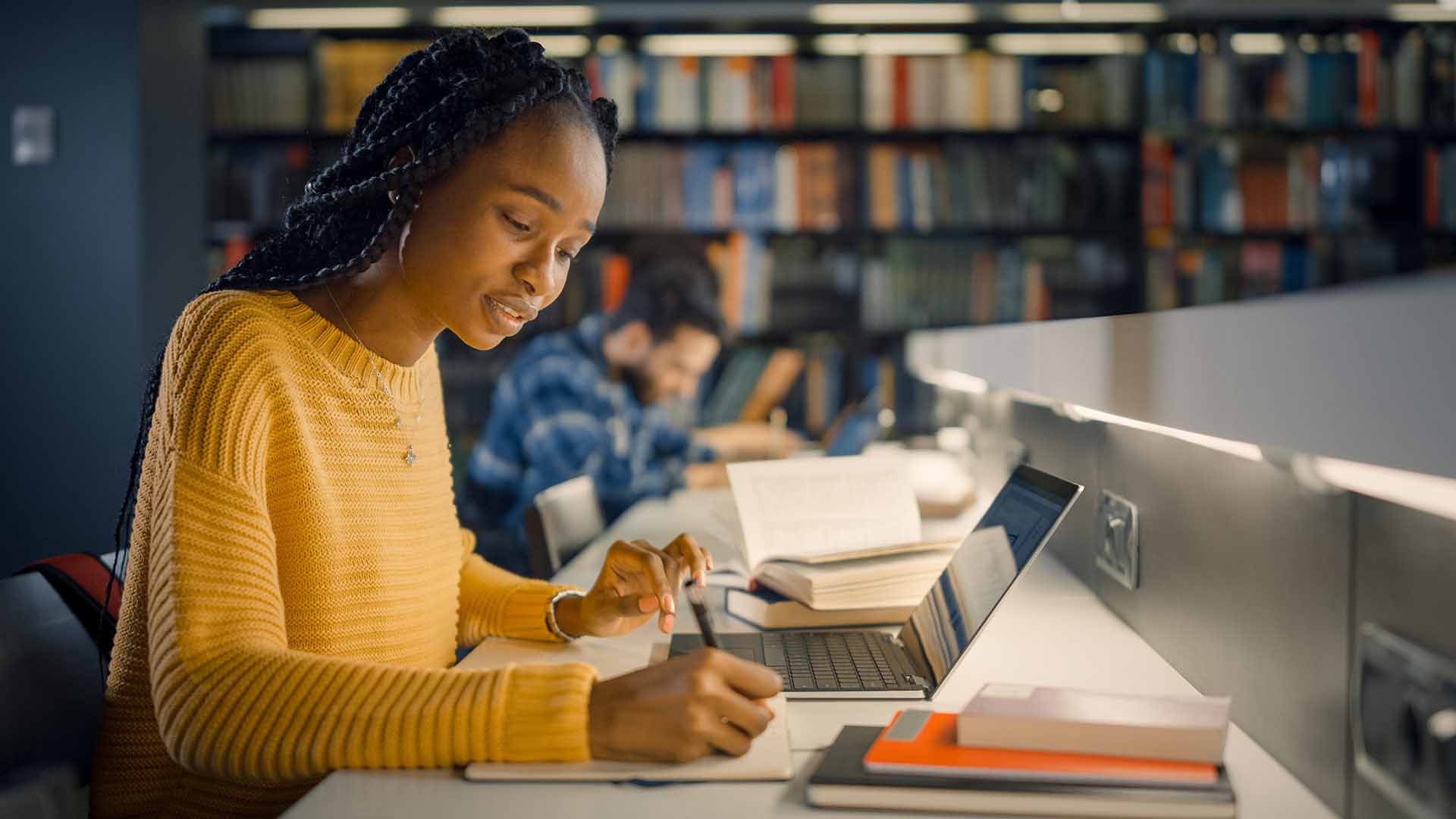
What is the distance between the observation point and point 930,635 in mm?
1067

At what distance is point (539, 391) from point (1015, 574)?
2.13 m

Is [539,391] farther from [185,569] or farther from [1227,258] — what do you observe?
[1227,258]

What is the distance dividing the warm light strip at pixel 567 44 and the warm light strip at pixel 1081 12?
1.41 meters

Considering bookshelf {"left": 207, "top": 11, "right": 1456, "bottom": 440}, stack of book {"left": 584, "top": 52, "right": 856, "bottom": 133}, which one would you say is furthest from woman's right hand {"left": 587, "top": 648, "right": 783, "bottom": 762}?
stack of book {"left": 584, "top": 52, "right": 856, "bottom": 133}

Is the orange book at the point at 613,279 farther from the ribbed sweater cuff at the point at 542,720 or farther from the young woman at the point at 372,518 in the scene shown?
the ribbed sweater cuff at the point at 542,720

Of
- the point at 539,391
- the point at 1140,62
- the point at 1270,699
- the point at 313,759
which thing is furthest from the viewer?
the point at 1140,62

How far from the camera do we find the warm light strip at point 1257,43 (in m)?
3.71

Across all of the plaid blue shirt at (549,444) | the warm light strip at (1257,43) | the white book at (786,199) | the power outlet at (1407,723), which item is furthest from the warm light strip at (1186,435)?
the warm light strip at (1257,43)

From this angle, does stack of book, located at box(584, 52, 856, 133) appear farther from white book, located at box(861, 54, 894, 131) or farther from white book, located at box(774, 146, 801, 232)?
white book, located at box(774, 146, 801, 232)

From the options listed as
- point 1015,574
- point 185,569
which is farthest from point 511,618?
point 1015,574

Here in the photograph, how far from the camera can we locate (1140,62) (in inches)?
144

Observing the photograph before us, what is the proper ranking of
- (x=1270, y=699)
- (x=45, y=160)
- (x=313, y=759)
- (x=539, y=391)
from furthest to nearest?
(x=45, y=160)
(x=539, y=391)
(x=1270, y=699)
(x=313, y=759)

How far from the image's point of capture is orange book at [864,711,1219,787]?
693 mm

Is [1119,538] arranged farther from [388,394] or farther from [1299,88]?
[1299,88]
